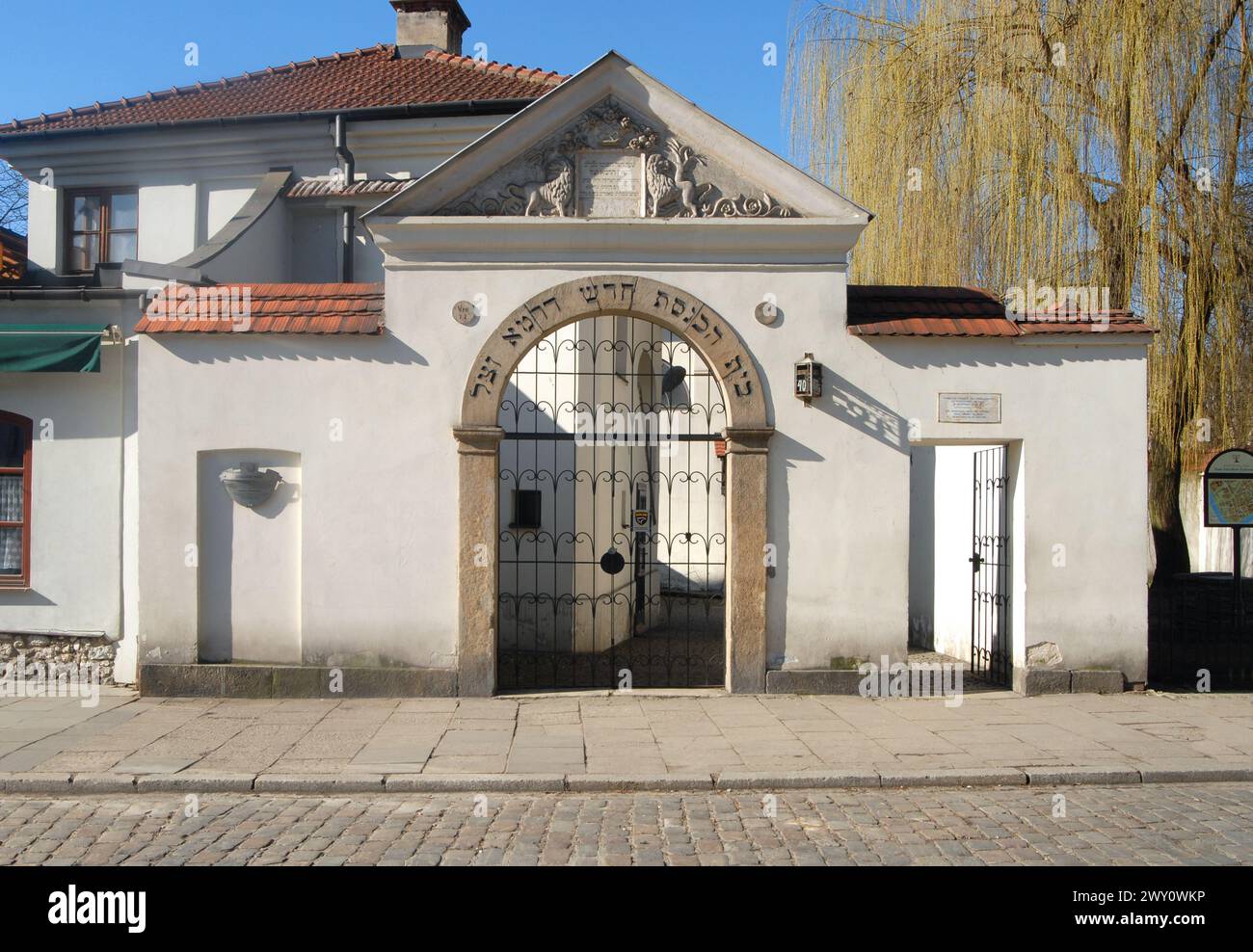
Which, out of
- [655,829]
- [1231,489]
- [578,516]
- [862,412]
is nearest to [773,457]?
[862,412]

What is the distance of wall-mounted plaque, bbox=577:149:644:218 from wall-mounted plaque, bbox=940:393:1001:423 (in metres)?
3.44

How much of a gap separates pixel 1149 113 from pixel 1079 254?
1.69 m

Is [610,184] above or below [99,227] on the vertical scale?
below

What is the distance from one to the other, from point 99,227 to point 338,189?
144 inches

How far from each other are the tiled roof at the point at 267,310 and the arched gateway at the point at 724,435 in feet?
4.14

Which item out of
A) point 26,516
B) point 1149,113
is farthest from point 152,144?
point 1149,113

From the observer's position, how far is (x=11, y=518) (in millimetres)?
11484

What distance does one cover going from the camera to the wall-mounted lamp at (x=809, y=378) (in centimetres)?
1012

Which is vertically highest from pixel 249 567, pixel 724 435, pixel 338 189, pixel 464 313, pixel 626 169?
pixel 338 189

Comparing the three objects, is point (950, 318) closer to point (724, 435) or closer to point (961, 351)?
point (961, 351)

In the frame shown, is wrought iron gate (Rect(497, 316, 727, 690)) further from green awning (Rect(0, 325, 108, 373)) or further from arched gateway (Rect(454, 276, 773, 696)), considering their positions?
green awning (Rect(0, 325, 108, 373))

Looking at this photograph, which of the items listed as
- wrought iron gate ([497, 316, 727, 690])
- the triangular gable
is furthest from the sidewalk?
the triangular gable

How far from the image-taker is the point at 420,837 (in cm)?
627

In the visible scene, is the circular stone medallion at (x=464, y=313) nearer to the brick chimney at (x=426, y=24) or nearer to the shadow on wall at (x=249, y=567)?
the shadow on wall at (x=249, y=567)
